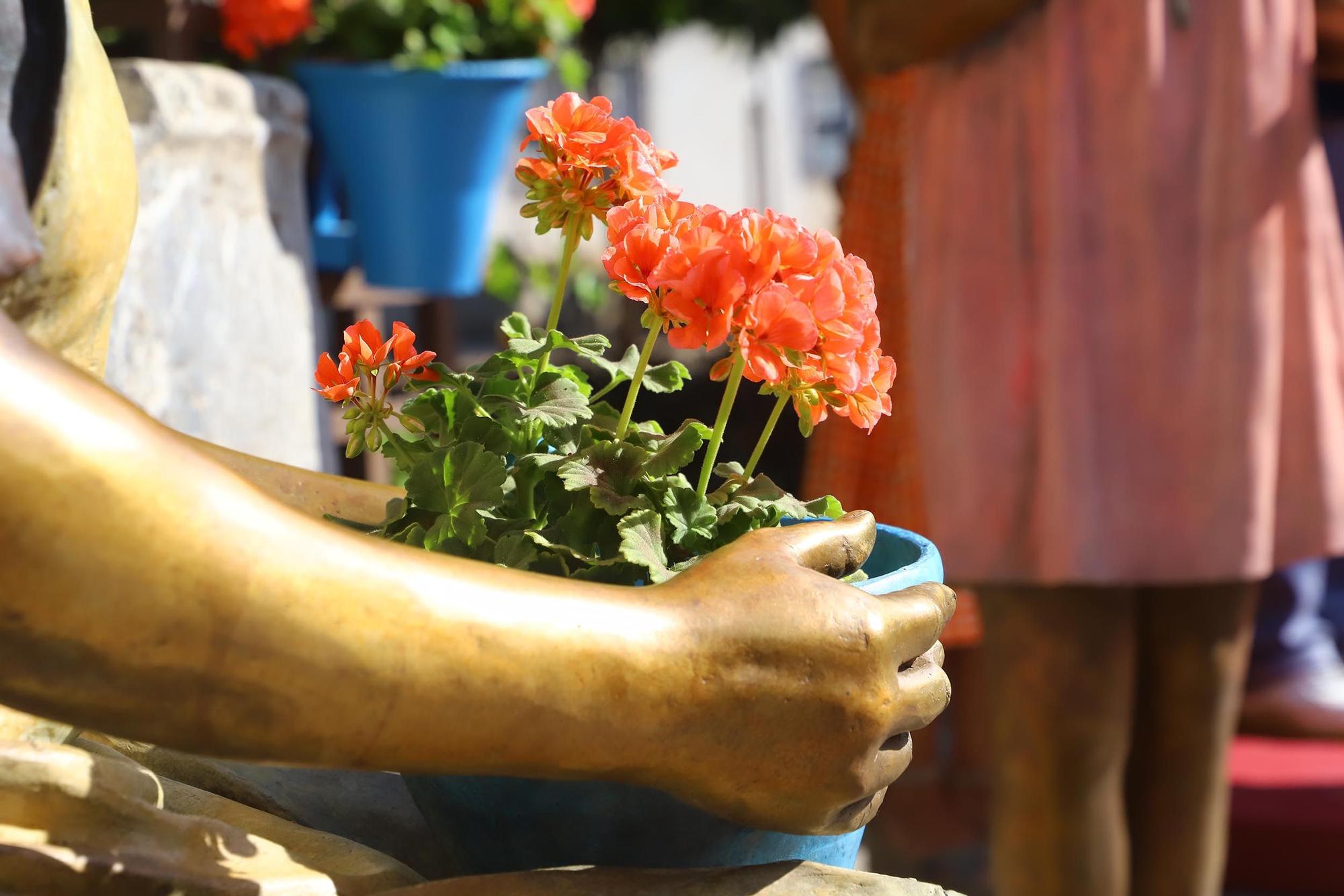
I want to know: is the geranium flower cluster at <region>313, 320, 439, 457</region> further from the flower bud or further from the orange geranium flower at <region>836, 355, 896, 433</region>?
the orange geranium flower at <region>836, 355, 896, 433</region>

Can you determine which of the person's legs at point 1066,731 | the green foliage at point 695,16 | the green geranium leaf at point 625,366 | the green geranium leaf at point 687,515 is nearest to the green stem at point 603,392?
the green geranium leaf at point 625,366

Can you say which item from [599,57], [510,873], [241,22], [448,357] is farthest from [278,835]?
[599,57]

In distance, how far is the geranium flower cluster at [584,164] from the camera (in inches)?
37.0

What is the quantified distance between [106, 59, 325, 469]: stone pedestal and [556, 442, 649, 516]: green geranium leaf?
1.23 metres

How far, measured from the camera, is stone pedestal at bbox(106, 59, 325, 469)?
2.09 metres

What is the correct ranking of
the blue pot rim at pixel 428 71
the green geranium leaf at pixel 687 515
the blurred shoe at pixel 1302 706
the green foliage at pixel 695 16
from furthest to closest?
1. the green foliage at pixel 695 16
2. the blurred shoe at pixel 1302 706
3. the blue pot rim at pixel 428 71
4. the green geranium leaf at pixel 687 515

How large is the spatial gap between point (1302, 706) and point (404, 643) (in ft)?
9.61

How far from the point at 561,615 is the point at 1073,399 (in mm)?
1458

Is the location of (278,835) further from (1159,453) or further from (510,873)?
(1159,453)

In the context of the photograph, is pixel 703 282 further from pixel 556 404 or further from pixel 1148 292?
pixel 1148 292

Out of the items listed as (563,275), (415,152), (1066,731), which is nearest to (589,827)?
(563,275)

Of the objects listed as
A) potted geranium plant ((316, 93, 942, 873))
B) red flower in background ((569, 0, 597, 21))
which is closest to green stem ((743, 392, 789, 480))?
potted geranium plant ((316, 93, 942, 873))

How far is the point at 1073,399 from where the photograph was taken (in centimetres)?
212

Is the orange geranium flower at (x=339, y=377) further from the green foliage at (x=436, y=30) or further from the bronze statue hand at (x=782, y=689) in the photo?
the green foliage at (x=436, y=30)
